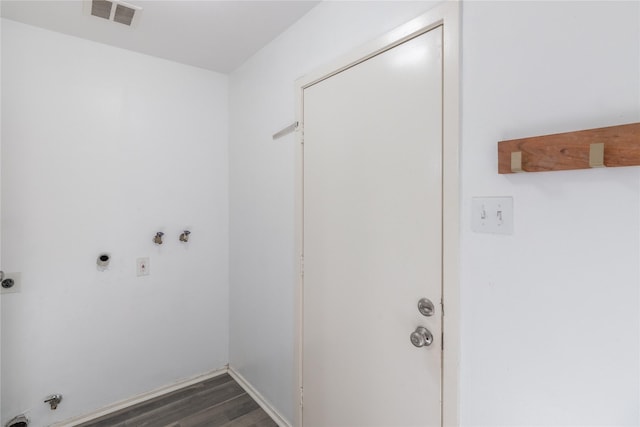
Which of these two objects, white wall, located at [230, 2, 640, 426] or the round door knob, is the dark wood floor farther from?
white wall, located at [230, 2, 640, 426]

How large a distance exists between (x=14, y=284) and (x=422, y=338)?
2.23 meters

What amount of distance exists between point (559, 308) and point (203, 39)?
223 centimetres

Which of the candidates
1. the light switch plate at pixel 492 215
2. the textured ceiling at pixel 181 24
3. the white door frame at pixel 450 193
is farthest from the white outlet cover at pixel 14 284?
the light switch plate at pixel 492 215

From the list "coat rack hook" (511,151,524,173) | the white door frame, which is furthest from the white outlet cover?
"coat rack hook" (511,151,524,173)

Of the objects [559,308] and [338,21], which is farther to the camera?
[338,21]

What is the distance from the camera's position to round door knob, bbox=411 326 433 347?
3.80 ft

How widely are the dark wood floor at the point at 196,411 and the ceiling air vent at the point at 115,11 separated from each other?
7.93ft

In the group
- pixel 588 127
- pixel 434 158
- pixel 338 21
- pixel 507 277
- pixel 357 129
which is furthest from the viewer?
pixel 338 21

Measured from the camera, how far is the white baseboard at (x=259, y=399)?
2.02 meters

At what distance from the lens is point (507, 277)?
970 millimetres

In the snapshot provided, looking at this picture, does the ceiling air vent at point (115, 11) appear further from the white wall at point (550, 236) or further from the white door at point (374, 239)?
the white wall at point (550, 236)

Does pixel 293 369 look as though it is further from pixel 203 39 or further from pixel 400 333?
pixel 203 39

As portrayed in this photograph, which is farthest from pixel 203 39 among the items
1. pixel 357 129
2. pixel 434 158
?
pixel 434 158

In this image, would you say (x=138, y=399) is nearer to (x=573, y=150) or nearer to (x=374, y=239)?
(x=374, y=239)
